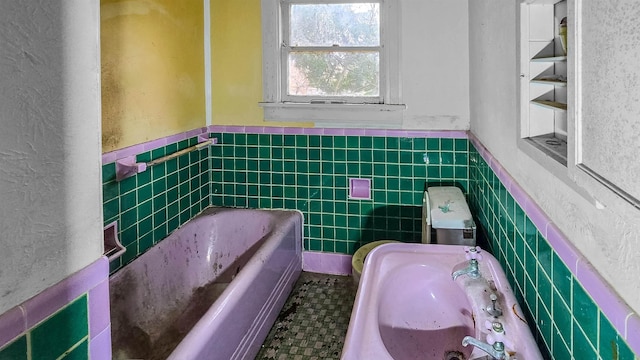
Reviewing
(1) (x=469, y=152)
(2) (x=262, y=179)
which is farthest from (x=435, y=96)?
(2) (x=262, y=179)

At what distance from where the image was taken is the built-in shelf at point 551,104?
3.28 ft

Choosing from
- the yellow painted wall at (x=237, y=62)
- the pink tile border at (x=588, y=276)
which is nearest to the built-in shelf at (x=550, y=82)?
the pink tile border at (x=588, y=276)

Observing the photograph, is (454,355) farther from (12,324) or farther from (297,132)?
(297,132)

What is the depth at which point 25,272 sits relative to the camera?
0.61 meters

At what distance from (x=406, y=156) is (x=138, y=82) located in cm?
154

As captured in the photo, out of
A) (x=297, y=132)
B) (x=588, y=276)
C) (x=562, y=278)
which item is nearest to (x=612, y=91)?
(x=588, y=276)

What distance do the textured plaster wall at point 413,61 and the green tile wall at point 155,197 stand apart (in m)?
0.44

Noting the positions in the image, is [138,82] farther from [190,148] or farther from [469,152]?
[469,152]

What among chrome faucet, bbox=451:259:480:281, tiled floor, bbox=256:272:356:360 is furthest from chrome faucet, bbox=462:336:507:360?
tiled floor, bbox=256:272:356:360

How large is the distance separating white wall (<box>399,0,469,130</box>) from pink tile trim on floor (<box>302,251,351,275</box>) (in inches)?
36.9

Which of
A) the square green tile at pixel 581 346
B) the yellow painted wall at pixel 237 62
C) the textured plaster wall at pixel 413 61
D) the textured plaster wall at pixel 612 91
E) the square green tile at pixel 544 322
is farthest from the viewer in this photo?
the yellow painted wall at pixel 237 62

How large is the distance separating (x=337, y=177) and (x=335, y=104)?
0.46m

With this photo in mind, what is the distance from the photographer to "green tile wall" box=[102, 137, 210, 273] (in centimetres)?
207

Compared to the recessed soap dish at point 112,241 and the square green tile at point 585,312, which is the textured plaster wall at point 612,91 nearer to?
the square green tile at point 585,312
